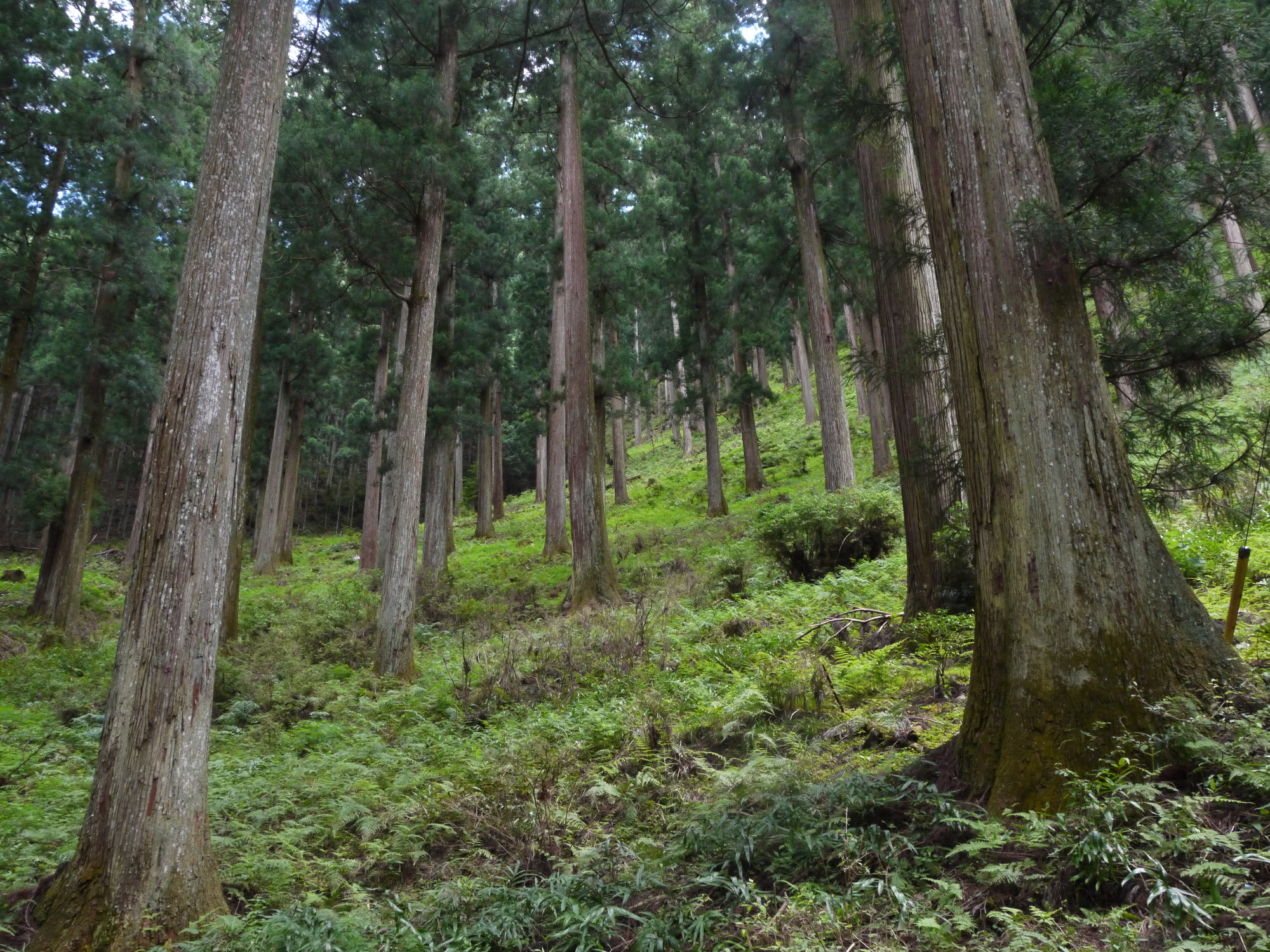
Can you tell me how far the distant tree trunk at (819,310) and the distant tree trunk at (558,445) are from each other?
5526 millimetres

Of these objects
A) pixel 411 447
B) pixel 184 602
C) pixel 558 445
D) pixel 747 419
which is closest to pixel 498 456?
pixel 558 445

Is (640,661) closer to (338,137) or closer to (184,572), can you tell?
(184,572)

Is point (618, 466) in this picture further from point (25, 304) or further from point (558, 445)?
point (25, 304)

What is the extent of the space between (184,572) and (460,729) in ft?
10.9

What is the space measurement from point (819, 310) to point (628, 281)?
5.94 meters

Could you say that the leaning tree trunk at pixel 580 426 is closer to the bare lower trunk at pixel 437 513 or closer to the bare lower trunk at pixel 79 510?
the bare lower trunk at pixel 437 513

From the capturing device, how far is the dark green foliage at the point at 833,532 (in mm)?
9391

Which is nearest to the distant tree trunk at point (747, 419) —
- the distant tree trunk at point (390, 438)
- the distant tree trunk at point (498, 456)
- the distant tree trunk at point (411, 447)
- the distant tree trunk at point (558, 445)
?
the distant tree trunk at point (558, 445)

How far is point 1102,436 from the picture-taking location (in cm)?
320

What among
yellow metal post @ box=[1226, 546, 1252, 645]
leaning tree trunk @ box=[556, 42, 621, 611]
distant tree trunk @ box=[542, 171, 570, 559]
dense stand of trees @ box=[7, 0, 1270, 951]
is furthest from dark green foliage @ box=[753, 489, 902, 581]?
distant tree trunk @ box=[542, 171, 570, 559]

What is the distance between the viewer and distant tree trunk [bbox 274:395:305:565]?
25141 mm

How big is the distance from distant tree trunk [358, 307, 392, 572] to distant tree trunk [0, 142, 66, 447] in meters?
7.86

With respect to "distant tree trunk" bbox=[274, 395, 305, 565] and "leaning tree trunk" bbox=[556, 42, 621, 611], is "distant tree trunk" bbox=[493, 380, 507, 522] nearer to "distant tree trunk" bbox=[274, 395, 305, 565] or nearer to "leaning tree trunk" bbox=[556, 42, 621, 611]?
"distant tree trunk" bbox=[274, 395, 305, 565]

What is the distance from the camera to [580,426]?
38.7 feet
